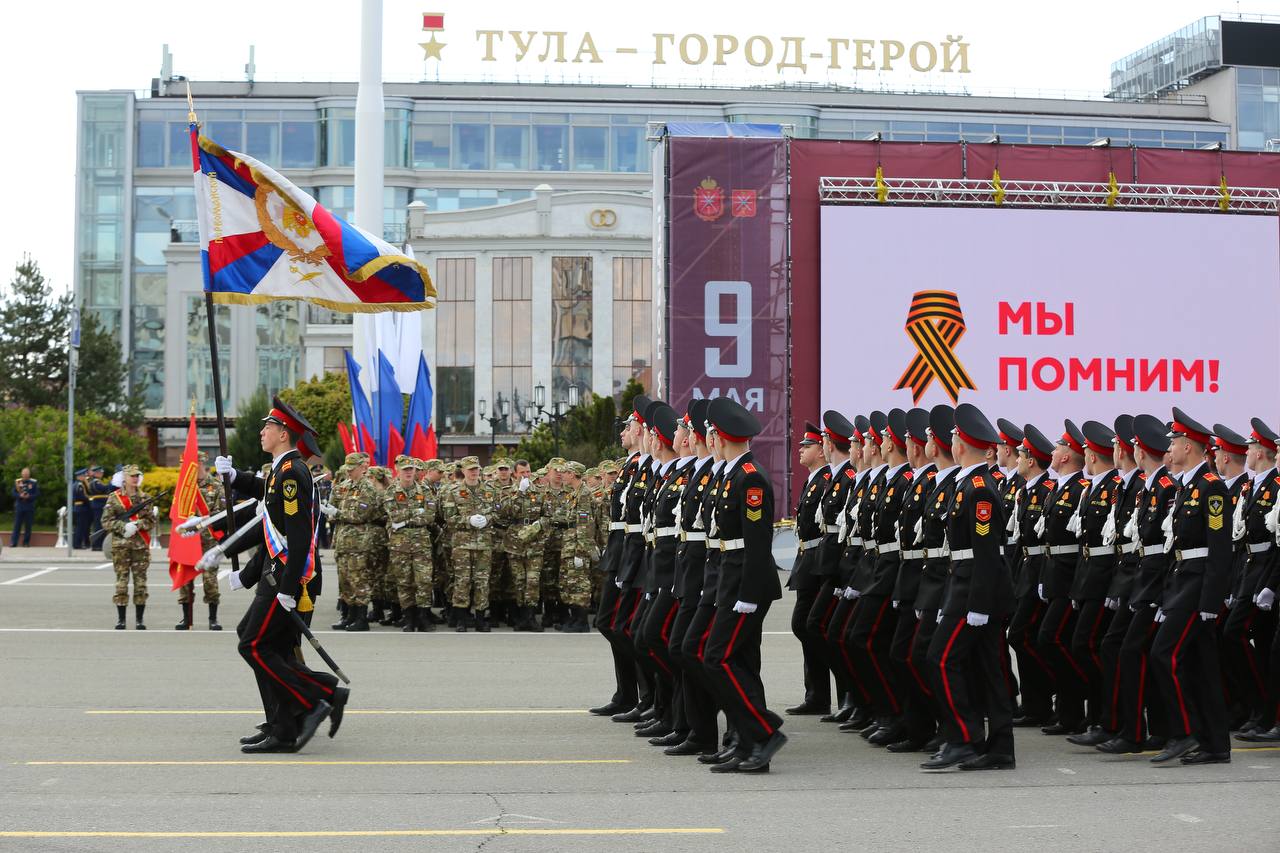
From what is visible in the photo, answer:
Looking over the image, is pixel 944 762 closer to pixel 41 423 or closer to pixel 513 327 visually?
pixel 41 423

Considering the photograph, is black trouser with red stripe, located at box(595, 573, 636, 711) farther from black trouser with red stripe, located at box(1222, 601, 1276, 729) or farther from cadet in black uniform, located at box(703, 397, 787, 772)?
black trouser with red stripe, located at box(1222, 601, 1276, 729)

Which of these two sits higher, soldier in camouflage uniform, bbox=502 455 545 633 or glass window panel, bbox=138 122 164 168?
glass window panel, bbox=138 122 164 168

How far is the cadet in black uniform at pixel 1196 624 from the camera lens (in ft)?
28.3

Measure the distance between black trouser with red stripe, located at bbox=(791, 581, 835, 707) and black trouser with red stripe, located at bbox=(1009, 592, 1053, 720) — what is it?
1.19 meters

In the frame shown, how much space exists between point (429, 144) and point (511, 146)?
3404 mm

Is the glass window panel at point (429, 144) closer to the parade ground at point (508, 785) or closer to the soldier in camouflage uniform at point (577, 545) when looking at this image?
the soldier in camouflage uniform at point (577, 545)

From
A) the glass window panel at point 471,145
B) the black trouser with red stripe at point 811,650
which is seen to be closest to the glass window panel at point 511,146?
the glass window panel at point 471,145

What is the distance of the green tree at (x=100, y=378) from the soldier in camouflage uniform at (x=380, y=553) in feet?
142

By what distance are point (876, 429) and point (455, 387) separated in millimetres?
52602

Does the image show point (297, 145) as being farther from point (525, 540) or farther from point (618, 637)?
point (618, 637)

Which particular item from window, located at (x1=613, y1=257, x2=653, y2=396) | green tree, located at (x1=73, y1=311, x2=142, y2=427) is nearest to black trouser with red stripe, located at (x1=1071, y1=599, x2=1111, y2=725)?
window, located at (x1=613, y1=257, x2=653, y2=396)

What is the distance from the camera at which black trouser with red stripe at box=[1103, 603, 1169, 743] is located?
350 inches

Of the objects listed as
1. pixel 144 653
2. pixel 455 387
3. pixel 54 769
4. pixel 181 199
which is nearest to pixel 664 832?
pixel 54 769

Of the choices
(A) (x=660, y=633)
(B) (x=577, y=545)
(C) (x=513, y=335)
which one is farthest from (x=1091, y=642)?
(C) (x=513, y=335)
